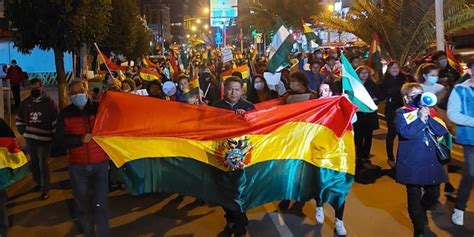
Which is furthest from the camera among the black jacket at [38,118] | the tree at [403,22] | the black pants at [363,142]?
the tree at [403,22]

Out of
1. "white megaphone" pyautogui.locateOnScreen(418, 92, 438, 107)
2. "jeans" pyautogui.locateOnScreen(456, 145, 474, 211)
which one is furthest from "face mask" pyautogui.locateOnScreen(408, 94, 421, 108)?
"jeans" pyautogui.locateOnScreen(456, 145, 474, 211)

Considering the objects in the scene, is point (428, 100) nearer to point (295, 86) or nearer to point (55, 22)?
point (295, 86)

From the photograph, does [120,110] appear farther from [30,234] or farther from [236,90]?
[30,234]

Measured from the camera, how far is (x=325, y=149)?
5570mm

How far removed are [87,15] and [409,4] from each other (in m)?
8.68

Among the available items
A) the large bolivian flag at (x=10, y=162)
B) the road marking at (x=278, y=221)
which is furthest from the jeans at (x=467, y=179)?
the large bolivian flag at (x=10, y=162)

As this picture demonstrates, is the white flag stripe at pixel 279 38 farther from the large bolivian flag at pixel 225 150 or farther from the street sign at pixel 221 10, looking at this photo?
the street sign at pixel 221 10

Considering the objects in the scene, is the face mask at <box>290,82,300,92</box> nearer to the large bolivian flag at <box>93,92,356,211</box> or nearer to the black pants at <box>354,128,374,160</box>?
the large bolivian flag at <box>93,92,356,211</box>

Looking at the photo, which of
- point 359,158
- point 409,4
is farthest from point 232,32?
point 359,158

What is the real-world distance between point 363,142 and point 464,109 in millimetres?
3353

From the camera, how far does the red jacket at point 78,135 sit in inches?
212

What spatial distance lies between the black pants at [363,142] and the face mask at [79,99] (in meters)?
4.86

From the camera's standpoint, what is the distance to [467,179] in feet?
19.3

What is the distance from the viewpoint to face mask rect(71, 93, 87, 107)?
18.0 feet
